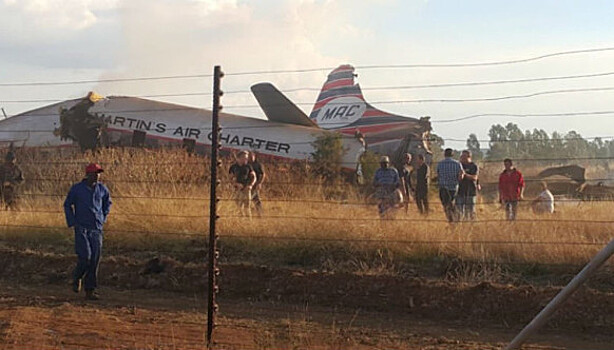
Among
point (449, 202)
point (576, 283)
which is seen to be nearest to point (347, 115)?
point (449, 202)

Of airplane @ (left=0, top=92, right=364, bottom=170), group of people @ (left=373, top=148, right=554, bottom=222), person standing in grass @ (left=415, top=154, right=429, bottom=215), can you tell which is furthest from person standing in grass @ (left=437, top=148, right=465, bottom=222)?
airplane @ (left=0, top=92, right=364, bottom=170)

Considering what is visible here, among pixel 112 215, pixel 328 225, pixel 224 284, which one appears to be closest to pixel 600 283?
pixel 328 225

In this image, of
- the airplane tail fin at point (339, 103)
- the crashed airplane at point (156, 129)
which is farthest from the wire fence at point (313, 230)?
the airplane tail fin at point (339, 103)

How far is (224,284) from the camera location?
10484 millimetres

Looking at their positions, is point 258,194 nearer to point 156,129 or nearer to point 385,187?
point 385,187

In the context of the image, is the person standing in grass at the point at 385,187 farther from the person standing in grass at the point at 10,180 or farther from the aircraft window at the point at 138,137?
the aircraft window at the point at 138,137

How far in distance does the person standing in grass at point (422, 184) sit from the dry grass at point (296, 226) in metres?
0.22

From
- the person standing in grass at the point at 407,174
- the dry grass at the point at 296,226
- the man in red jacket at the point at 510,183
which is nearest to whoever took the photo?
the dry grass at the point at 296,226

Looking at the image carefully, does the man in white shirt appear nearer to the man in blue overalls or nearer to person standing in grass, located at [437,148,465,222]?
person standing in grass, located at [437,148,465,222]

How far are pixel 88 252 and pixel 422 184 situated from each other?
6530 mm

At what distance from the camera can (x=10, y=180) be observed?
16.0 m

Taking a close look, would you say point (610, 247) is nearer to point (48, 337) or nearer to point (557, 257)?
point (48, 337)

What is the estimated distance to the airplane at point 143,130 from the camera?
77.1 feet

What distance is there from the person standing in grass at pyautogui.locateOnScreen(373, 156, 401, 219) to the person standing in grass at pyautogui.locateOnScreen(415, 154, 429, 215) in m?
0.50
